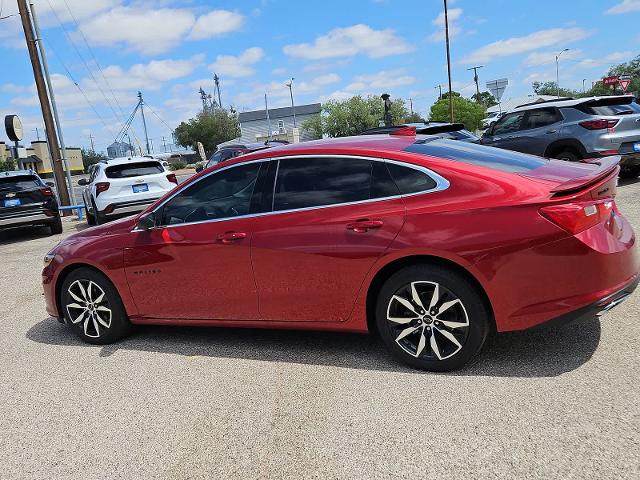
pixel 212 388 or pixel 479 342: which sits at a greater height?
pixel 479 342

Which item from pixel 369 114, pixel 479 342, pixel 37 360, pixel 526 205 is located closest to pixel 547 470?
pixel 479 342

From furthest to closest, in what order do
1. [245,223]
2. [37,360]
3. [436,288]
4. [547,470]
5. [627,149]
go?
[627,149] < [37,360] < [245,223] < [436,288] < [547,470]

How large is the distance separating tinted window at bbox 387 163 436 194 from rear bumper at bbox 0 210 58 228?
11.2m

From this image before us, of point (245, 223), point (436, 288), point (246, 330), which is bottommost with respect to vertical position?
point (246, 330)

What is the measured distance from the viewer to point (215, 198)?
444 cm

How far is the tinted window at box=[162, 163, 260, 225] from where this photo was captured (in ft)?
14.0

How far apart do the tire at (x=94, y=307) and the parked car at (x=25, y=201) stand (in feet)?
28.1

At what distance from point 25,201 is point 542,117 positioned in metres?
11.2

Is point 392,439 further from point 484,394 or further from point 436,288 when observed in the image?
point 436,288

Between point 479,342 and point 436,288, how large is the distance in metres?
0.43

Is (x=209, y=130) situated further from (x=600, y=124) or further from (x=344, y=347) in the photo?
(x=344, y=347)

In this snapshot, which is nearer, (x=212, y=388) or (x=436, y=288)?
(x=436, y=288)

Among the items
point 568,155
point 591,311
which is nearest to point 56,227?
point 568,155

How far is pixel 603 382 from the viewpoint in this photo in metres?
3.34
